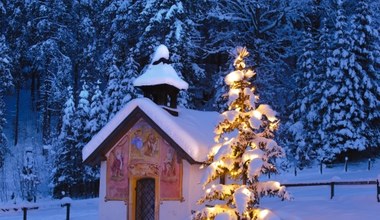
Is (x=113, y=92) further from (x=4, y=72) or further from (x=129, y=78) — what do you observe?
(x=4, y=72)

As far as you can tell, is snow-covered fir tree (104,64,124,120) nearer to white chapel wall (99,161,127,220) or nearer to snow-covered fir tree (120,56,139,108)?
snow-covered fir tree (120,56,139,108)

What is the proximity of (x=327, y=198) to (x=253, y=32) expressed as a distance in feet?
54.0

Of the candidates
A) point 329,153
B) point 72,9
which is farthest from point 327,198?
point 72,9

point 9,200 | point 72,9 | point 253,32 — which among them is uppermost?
point 72,9

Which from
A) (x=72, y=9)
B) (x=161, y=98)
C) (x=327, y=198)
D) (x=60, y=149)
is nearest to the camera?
(x=161, y=98)

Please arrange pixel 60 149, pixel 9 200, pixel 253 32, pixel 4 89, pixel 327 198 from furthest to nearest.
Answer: pixel 4 89, pixel 253 32, pixel 60 149, pixel 9 200, pixel 327 198

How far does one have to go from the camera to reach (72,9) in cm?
5034

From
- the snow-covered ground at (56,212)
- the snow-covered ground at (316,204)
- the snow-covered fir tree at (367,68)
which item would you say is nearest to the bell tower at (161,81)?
the snow-covered ground at (316,204)

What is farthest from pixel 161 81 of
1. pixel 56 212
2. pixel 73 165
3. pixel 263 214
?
pixel 73 165

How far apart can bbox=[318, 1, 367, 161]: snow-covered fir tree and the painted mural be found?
59.0 ft

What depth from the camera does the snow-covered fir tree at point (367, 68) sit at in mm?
36250

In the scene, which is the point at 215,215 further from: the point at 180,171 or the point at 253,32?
the point at 253,32

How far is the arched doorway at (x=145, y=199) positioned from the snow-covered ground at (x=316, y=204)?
417 cm

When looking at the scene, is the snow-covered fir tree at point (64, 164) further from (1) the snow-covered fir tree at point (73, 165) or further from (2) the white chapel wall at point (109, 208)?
(2) the white chapel wall at point (109, 208)
